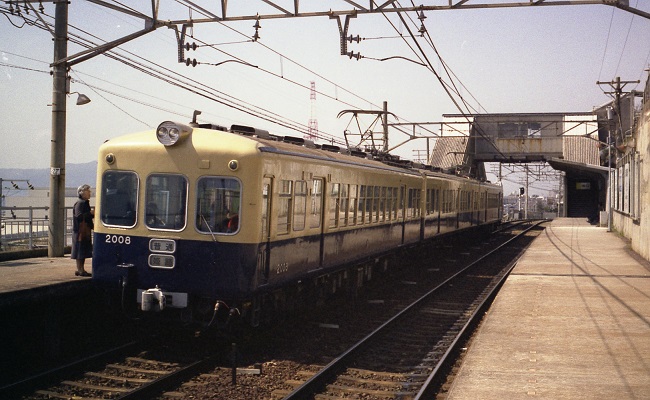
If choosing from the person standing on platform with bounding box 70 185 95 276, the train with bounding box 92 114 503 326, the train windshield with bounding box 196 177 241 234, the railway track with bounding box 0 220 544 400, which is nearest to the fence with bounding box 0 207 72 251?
the person standing on platform with bounding box 70 185 95 276

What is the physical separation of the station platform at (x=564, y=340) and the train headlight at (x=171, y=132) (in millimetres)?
4494

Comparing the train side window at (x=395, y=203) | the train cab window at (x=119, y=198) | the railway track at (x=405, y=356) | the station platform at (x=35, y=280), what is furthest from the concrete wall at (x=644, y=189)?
the station platform at (x=35, y=280)

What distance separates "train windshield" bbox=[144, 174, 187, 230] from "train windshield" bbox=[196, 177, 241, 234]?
0.73 ft

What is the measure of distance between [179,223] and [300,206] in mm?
2140

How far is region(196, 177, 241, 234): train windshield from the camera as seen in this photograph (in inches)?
360

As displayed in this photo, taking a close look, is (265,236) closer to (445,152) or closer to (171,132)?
(171,132)

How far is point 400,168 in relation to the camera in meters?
17.8

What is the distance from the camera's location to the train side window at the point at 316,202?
37.3 feet

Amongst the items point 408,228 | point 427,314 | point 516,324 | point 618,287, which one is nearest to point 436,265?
point 408,228

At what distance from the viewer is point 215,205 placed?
920cm

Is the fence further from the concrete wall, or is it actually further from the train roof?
the concrete wall

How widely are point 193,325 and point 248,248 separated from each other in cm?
134

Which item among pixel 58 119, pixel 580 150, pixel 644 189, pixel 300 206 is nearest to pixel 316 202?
pixel 300 206

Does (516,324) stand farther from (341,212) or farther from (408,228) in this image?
(408,228)
